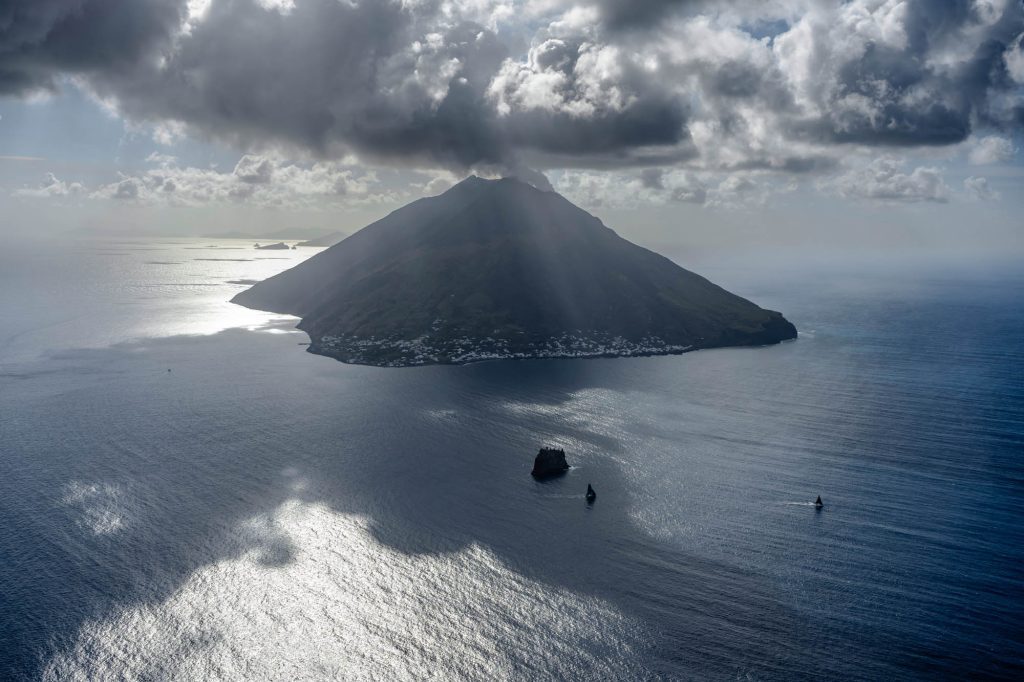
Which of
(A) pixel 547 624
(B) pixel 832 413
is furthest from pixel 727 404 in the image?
(A) pixel 547 624

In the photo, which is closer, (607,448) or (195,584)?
(195,584)

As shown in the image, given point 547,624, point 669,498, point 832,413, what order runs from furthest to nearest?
point 832,413 < point 669,498 < point 547,624

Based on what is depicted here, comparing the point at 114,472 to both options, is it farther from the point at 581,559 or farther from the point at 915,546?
the point at 915,546

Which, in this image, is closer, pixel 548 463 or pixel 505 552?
pixel 505 552

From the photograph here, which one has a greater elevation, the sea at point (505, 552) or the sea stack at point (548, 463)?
the sea stack at point (548, 463)

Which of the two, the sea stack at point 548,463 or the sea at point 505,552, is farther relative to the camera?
the sea stack at point 548,463

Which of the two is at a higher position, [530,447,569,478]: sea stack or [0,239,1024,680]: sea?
[530,447,569,478]: sea stack

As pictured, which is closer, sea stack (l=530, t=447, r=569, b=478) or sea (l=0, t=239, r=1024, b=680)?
sea (l=0, t=239, r=1024, b=680)

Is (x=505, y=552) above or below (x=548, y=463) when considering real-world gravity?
below
